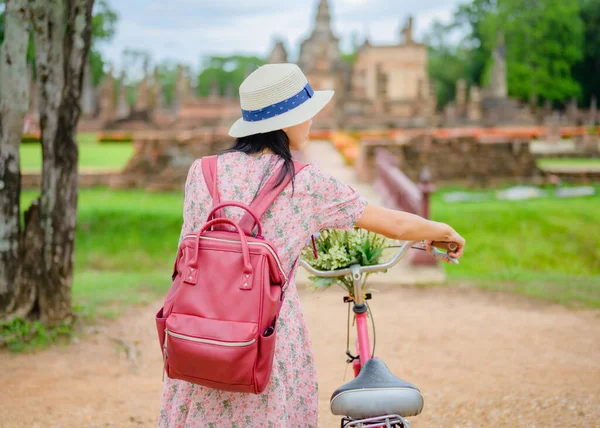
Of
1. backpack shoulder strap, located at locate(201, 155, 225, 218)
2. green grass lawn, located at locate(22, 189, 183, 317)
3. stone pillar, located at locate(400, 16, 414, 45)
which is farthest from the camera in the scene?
stone pillar, located at locate(400, 16, 414, 45)

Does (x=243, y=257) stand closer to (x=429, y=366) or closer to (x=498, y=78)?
(x=429, y=366)

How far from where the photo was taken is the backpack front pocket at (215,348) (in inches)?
82.6

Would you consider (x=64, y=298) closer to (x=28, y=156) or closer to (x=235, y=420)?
(x=235, y=420)

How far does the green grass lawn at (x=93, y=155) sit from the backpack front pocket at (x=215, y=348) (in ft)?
56.3

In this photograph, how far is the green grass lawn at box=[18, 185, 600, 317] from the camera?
865cm

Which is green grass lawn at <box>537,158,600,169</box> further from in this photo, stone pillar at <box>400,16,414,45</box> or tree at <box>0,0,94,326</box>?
stone pillar at <box>400,16,414,45</box>

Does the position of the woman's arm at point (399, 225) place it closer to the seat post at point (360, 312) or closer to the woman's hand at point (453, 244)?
the woman's hand at point (453, 244)

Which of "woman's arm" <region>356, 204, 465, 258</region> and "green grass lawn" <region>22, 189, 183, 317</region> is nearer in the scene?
"woman's arm" <region>356, 204, 465, 258</region>

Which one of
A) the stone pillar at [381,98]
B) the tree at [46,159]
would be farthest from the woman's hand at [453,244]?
the stone pillar at [381,98]

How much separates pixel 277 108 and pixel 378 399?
1062 millimetres

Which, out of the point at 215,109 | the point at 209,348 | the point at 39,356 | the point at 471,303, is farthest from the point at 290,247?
the point at 215,109

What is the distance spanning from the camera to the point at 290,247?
238 cm

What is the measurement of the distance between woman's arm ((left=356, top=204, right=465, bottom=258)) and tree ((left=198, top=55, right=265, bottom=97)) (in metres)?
74.0

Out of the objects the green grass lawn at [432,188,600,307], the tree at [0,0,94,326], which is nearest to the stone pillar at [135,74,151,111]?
the green grass lawn at [432,188,600,307]
